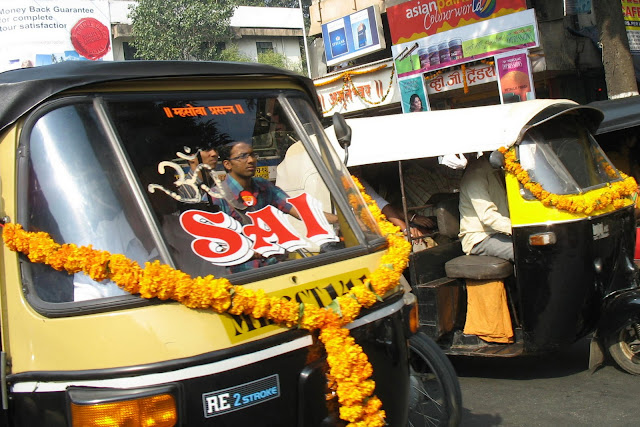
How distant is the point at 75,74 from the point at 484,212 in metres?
3.83

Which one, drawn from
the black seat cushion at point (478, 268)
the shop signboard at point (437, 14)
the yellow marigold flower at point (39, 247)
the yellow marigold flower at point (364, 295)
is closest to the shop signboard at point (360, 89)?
the shop signboard at point (437, 14)

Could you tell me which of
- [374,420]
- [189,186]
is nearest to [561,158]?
[374,420]

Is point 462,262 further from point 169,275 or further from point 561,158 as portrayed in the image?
point 169,275

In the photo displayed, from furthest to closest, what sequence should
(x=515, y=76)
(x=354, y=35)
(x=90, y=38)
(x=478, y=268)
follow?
(x=90, y=38) → (x=354, y=35) → (x=515, y=76) → (x=478, y=268)

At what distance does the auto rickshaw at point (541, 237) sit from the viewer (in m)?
5.04

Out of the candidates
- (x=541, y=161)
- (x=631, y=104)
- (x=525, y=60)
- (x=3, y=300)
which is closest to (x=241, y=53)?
(x=525, y=60)

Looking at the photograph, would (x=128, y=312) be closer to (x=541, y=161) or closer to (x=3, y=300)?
(x=3, y=300)

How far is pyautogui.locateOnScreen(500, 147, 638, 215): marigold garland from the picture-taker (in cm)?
499

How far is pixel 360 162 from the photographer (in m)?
5.94

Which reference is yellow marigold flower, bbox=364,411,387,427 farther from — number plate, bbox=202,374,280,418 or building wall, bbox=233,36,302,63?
building wall, bbox=233,36,302,63

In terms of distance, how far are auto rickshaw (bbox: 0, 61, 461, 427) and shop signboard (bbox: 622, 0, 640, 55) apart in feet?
46.1

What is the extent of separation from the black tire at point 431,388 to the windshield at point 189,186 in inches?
40.8

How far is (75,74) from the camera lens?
8.59ft

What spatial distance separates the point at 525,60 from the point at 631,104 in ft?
17.8
